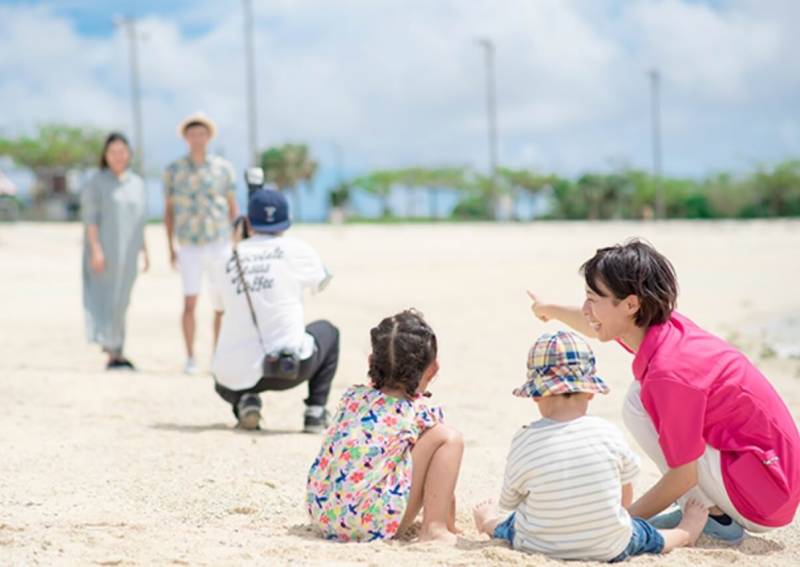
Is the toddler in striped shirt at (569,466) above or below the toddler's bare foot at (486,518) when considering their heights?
above

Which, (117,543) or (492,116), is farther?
(492,116)

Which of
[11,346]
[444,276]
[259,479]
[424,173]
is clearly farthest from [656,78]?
[259,479]

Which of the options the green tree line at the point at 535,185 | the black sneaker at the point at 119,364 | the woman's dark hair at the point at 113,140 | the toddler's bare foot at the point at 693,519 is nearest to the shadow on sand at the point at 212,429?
the black sneaker at the point at 119,364

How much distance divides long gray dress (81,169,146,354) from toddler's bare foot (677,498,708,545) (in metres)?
5.82

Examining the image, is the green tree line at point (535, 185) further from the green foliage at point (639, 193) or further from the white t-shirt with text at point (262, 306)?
the white t-shirt with text at point (262, 306)

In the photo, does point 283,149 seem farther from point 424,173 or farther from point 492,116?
point 492,116

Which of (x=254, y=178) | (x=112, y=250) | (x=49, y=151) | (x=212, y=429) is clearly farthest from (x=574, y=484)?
(x=49, y=151)

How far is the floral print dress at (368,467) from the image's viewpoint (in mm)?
3570

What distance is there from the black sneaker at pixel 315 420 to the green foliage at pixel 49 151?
51.4 m

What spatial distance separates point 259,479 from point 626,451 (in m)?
1.99

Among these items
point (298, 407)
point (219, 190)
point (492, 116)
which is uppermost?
point (492, 116)

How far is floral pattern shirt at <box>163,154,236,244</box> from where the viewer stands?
827 centimetres

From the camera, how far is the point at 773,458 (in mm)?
3508

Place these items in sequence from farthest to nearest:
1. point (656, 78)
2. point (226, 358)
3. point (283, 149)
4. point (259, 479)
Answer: point (283, 149) → point (656, 78) → point (226, 358) → point (259, 479)
